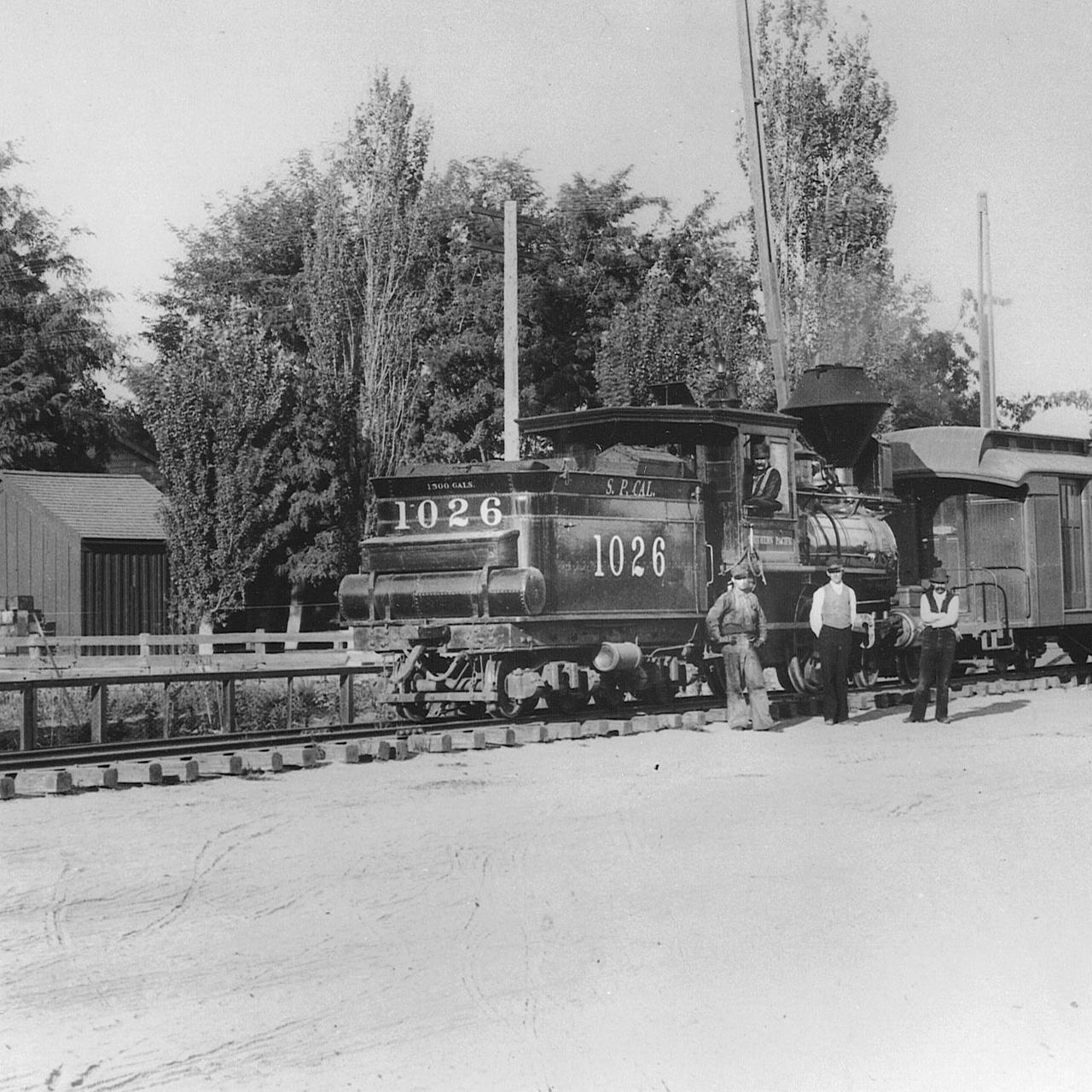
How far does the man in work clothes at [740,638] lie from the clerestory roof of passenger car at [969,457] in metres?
5.57

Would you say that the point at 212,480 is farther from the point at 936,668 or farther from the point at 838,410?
the point at 936,668

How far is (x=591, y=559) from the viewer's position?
14594 mm

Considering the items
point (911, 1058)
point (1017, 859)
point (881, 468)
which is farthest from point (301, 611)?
point (911, 1058)

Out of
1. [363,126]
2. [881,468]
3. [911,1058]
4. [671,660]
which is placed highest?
[363,126]

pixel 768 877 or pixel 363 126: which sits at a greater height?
pixel 363 126

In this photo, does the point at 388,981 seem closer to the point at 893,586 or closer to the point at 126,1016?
the point at 126,1016

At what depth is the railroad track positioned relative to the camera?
10773mm

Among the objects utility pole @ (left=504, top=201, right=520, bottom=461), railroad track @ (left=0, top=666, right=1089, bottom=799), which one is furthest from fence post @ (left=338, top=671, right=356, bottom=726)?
utility pole @ (left=504, top=201, right=520, bottom=461)

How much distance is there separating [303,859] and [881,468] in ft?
41.7

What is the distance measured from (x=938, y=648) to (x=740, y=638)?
2.28 metres

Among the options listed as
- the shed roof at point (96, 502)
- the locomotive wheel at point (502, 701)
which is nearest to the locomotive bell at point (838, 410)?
the locomotive wheel at point (502, 701)

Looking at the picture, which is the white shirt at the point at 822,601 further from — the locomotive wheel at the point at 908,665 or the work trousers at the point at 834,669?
the locomotive wheel at the point at 908,665

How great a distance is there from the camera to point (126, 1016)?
547cm

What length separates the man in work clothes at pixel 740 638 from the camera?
48.7 ft
